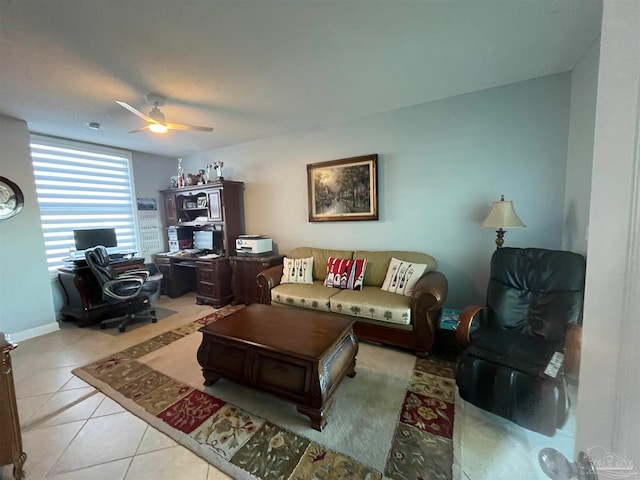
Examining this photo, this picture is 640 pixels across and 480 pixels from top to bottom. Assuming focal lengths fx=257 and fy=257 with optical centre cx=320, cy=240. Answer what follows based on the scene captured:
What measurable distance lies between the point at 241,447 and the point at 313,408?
1.52 ft

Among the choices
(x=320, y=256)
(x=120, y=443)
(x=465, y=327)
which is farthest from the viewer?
(x=320, y=256)

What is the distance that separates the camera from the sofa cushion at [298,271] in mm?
3326

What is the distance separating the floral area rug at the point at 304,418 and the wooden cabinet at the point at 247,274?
1.42m

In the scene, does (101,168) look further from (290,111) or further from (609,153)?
(609,153)

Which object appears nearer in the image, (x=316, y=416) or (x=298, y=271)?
(x=316, y=416)

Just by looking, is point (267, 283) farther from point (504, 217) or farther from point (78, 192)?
point (78, 192)

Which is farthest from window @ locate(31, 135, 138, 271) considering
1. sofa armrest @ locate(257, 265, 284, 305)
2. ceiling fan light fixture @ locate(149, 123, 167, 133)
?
sofa armrest @ locate(257, 265, 284, 305)

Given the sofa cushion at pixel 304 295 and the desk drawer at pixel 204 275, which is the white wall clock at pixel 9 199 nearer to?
the desk drawer at pixel 204 275

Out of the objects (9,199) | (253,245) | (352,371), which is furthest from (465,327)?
(9,199)

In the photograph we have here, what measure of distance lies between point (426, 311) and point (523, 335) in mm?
687

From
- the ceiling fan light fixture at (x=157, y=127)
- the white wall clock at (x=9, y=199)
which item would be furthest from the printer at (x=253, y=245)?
the white wall clock at (x=9, y=199)

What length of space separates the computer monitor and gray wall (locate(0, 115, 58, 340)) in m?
0.40

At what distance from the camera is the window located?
341cm

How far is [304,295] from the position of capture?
2918 mm
